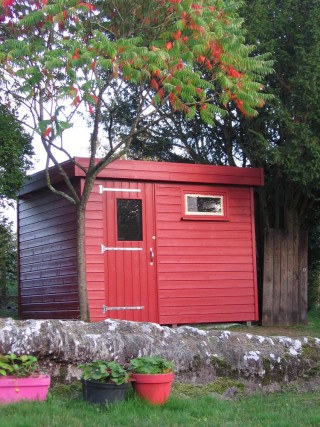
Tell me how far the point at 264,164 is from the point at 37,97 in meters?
5.32

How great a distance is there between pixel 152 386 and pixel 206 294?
6047 millimetres

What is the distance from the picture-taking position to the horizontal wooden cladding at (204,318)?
10.9m

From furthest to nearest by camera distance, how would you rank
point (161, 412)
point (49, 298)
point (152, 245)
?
point (49, 298)
point (152, 245)
point (161, 412)

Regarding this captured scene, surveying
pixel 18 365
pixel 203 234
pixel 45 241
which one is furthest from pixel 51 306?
pixel 18 365

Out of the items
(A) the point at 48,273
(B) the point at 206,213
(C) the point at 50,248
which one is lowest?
(A) the point at 48,273

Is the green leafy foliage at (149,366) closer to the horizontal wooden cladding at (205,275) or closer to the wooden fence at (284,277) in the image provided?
the horizontal wooden cladding at (205,275)

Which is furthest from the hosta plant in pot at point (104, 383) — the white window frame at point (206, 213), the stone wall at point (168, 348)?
the white window frame at point (206, 213)

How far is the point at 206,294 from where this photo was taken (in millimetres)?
11312

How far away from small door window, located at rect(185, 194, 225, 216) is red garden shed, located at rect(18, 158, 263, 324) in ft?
0.06

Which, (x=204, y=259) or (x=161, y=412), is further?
(x=204, y=259)

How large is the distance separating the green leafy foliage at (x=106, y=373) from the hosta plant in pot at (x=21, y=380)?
335mm

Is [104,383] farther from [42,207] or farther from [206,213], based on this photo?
[42,207]

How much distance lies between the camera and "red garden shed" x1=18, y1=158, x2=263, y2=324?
34.6ft

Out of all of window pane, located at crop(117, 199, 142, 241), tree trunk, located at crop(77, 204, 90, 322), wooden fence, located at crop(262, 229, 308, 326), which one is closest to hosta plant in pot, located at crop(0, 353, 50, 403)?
tree trunk, located at crop(77, 204, 90, 322)
